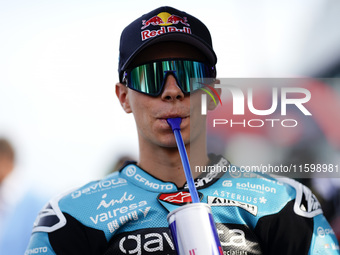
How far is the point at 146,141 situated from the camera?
63.4 inches

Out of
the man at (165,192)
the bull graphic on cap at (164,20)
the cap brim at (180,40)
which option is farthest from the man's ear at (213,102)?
the bull graphic on cap at (164,20)

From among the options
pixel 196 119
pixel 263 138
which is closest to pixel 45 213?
pixel 196 119

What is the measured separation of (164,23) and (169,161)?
1.49 ft

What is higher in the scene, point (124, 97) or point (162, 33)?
point (162, 33)

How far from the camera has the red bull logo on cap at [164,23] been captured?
1545 mm

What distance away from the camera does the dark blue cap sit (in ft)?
5.03

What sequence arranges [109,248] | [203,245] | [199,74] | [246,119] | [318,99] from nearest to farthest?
1. [203,245]
2. [109,248]
3. [199,74]
4. [246,119]
5. [318,99]

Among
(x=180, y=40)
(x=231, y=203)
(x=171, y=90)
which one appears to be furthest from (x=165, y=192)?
(x=180, y=40)

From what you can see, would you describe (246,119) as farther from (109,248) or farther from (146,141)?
(109,248)

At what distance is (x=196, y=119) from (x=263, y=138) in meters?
1.09

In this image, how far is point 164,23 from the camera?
5.15ft

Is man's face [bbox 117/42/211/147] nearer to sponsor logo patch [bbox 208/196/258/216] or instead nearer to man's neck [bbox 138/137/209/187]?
man's neck [bbox 138/137/209/187]

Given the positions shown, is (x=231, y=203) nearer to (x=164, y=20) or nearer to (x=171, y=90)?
(x=171, y=90)

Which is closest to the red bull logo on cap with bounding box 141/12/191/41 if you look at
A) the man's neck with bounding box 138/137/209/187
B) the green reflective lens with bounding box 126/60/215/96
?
the green reflective lens with bounding box 126/60/215/96
